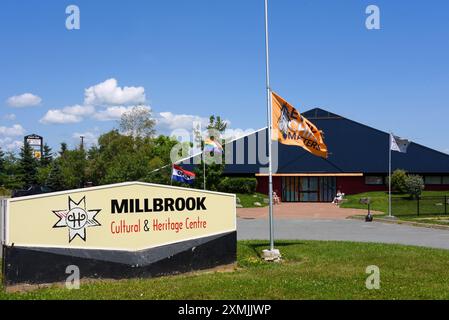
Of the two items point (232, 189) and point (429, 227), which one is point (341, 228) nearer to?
point (429, 227)

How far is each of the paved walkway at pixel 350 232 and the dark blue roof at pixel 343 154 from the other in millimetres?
21452

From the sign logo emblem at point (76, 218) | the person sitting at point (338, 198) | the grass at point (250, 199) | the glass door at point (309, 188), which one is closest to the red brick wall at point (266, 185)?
the grass at point (250, 199)

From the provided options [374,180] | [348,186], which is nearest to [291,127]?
[348,186]

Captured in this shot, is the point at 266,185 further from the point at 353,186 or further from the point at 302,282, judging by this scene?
the point at 302,282

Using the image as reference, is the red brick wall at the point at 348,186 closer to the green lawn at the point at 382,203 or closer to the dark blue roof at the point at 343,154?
the dark blue roof at the point at 343,154

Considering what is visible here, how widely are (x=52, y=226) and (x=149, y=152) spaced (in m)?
46.9

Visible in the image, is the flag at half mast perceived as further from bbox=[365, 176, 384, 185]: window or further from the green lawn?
bbox=[365, 176, 384, 185]: window

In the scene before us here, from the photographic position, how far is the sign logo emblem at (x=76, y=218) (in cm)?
924

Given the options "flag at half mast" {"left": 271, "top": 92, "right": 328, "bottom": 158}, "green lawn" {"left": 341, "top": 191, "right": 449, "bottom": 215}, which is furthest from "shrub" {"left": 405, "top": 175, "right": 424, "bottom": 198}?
"flag at half mast" {"left": 271, "top": 92, "right": 328, "bottom": 158}

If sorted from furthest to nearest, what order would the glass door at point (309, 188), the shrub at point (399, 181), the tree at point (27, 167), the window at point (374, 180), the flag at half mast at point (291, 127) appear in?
the tree at point (27, 167)
the window at point (374, 180)
the glass door at point (309, 188)
the shrub at point (399, 181)
the flag at half mast at point (291, 127)

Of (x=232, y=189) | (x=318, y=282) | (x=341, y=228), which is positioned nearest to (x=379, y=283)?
(x=318, y=282)

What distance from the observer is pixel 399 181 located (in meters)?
43.3

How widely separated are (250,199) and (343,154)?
12.1 metres
